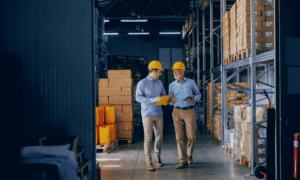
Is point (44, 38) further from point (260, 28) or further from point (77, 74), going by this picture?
point (260, 28)

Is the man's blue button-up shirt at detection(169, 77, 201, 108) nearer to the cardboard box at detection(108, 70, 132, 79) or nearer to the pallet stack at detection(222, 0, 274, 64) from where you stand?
the pallet stack at detection(222, 0, 274, 64)

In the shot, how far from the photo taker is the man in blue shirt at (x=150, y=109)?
15.7ft

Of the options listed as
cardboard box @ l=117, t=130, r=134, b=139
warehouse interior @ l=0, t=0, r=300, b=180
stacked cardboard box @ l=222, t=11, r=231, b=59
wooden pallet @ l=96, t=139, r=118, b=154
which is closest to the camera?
warehouse interior @ l=0, t=0, r=300, b=180

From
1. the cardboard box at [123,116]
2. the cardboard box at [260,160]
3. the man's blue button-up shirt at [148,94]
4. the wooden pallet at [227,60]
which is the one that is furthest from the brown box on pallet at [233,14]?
the cardboard box at [123,116]

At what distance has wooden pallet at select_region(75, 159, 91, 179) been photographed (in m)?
2.52

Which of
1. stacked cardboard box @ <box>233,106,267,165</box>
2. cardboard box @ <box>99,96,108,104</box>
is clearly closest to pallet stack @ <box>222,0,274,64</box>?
stacked cardboard box @ <box>233,106,267,165</box>

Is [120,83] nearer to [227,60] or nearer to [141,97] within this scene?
[141,97]

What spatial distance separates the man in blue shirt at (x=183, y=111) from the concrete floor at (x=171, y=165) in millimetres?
361

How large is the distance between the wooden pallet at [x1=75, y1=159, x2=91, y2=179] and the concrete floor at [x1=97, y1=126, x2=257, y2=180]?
1.83 metres

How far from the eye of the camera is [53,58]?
2779 millimetres

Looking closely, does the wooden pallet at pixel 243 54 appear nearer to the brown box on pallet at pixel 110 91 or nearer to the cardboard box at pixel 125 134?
the brown box on pallet at pixel 110 91

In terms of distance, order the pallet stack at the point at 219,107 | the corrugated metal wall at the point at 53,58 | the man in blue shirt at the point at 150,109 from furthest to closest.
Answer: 1. the pallet stack at the point at 219,107
2. the man in blue shirt at the point at 150,109
3. the corrugated metal wall at the point at 53,58

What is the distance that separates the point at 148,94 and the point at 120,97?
2.67 m

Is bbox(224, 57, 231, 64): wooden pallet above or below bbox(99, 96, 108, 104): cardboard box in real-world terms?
above
